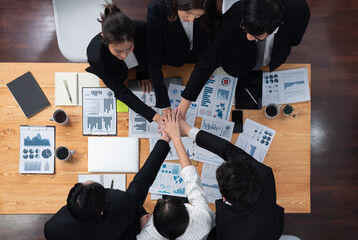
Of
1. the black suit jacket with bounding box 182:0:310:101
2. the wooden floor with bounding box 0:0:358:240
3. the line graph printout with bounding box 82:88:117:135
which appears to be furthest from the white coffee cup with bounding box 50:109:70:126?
the wooden floor with bounding box 0:0:358:240

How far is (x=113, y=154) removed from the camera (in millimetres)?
1691

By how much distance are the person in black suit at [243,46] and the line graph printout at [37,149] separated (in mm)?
835

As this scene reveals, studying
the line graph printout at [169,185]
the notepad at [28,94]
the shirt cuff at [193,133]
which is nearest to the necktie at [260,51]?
the shirt cuff at [193,133]

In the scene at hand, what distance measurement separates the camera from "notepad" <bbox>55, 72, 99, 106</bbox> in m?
1.73

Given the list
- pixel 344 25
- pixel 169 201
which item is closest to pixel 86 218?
pixel 169 201

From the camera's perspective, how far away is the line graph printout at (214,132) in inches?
67.0

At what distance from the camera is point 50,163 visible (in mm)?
1693

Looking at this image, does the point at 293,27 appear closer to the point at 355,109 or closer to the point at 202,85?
the point at 202,85

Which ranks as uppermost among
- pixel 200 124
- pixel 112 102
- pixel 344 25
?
pixel 344 25

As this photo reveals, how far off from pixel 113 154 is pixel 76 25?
98 cm

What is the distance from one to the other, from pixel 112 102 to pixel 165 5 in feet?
2.16

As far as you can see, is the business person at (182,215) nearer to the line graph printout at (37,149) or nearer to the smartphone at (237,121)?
the smartphone at (237,121)

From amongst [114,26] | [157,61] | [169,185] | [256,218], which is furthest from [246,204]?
[114,26]

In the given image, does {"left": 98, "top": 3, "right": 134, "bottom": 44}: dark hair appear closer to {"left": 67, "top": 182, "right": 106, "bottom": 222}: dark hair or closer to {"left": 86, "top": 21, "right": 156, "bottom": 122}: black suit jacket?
{"left": 86, "top": 21, "right": 156, "bottom": 122}: black suit jacket
